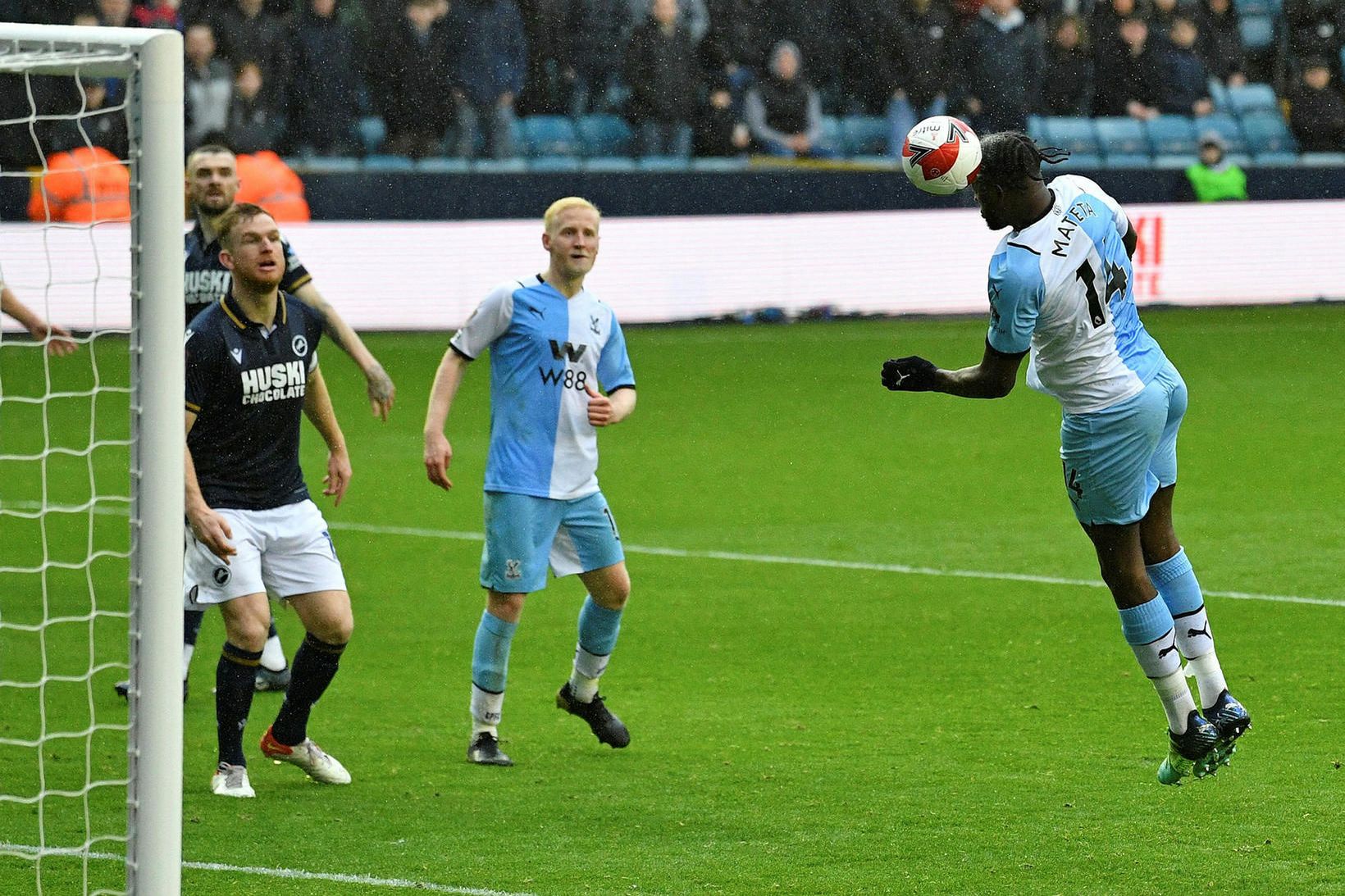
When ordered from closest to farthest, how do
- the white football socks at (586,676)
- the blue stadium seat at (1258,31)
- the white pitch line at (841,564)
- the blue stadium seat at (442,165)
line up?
the white football socks at (586,676) → the white pitch line at (841,564) → the blue stadium seat at (442,165) → the blue stadium seat at (1258,31)

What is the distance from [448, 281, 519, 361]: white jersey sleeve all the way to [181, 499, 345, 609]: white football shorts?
76 cm

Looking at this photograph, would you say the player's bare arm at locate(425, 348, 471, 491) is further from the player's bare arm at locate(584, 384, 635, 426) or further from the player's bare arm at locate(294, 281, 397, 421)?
the player's bare arm at locate(584, 384, 635, 426)

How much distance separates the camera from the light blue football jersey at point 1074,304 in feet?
17.9

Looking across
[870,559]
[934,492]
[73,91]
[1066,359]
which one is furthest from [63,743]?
[73,91]

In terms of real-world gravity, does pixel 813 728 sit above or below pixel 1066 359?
below

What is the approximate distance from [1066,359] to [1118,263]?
31cm

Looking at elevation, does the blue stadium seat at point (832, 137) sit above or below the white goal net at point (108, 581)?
below

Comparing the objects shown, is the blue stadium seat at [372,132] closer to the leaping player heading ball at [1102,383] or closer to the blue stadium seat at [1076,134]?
the blue stadium seat at [1076,134]

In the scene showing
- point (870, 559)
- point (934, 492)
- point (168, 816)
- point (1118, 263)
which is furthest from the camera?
point (934, 492)

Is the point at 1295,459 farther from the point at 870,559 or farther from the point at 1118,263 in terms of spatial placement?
the point at 1118,263

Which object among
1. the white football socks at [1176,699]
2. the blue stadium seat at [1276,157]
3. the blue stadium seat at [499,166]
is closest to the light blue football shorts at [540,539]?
the white football socks at [1176,699]

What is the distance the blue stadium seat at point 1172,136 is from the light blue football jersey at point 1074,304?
18.2 metres

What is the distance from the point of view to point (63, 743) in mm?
6691

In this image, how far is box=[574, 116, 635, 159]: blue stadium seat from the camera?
70.8 ft
